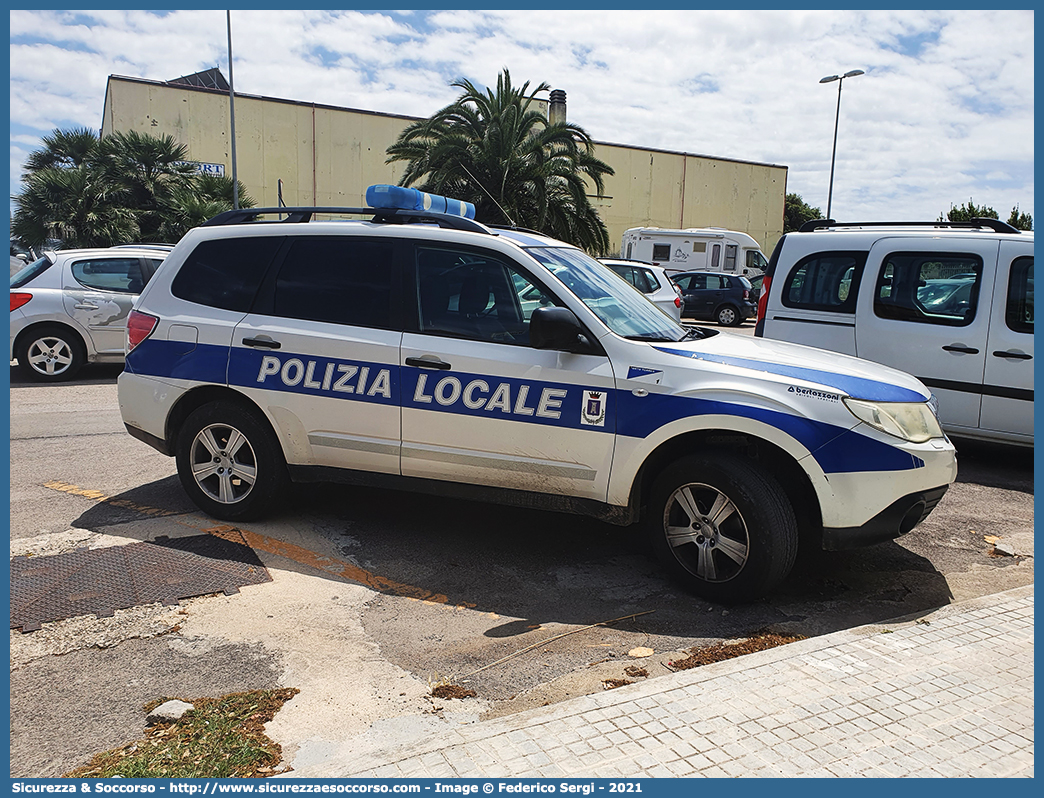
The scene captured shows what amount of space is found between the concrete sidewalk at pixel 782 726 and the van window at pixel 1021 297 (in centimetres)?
411

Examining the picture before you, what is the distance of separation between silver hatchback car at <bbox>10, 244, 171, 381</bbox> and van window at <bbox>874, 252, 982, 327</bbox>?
8.89m

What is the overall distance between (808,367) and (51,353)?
9.73 m

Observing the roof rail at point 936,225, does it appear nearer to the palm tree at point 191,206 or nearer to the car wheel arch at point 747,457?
the car wheel arch at point 747,457

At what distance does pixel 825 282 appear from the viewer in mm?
7809

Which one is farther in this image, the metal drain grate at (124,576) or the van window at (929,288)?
the van window at (929,288)

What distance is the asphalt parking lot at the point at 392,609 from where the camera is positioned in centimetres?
322

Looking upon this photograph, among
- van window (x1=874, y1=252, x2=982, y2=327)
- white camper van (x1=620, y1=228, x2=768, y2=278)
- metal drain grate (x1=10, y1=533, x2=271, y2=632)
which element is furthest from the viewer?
white camper van (x1=620, y1=228, x2=768, y2=278)

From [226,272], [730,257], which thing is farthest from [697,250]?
[226,272]

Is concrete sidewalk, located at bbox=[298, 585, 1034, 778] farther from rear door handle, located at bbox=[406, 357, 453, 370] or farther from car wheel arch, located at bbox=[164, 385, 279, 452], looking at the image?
car wheel arch, located at bbox=[164, 385, 279, 452]

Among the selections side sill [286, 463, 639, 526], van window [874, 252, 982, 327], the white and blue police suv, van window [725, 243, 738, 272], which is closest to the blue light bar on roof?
the white and blue police suv

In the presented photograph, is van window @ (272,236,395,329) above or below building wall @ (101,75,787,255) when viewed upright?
below

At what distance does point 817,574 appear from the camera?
15.5 feet

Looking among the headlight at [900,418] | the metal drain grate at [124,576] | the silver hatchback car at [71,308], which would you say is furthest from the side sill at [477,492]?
the silver hatchback car at [71,308]

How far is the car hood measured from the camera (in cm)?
416
